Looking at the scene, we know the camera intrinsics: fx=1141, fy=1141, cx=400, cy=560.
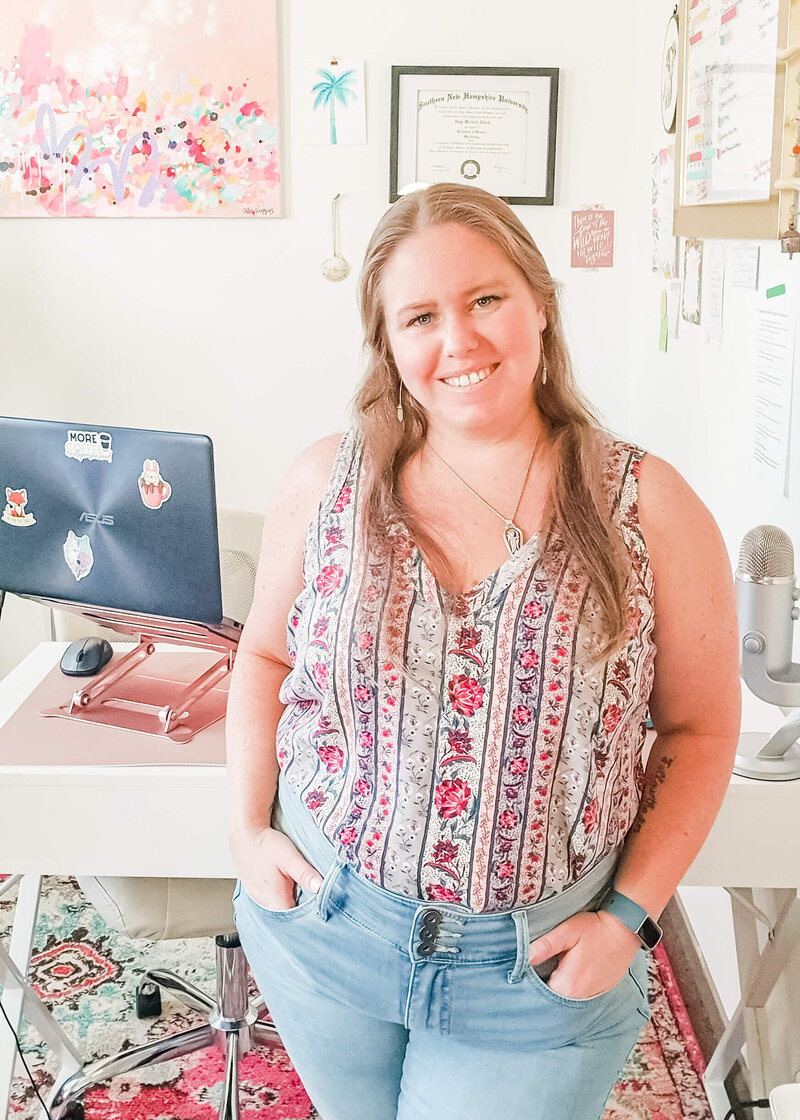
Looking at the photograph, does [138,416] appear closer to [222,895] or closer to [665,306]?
[665,306]

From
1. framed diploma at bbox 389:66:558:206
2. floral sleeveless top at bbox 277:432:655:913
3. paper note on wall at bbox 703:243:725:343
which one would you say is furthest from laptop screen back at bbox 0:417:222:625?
framed diploma at bbox 389:66:558:206

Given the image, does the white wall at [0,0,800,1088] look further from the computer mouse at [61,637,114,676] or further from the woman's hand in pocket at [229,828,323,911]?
the woman's hand in pocket at [229,828,323,911]

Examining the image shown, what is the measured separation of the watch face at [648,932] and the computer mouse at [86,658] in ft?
3.38

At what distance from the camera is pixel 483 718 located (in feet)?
3.51

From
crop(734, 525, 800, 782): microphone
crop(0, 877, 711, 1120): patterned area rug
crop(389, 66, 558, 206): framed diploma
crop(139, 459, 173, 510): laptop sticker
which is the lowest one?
crop(0, 877, 711, 1120): patterned area rug

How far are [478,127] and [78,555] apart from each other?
1874mm

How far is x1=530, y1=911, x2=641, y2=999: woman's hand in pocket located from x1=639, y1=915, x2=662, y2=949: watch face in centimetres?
3

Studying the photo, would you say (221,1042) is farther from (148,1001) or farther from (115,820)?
(115,820)

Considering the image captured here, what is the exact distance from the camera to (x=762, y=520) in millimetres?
1790

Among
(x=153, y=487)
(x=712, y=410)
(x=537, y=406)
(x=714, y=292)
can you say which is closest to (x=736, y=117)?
(x=714, y=292)

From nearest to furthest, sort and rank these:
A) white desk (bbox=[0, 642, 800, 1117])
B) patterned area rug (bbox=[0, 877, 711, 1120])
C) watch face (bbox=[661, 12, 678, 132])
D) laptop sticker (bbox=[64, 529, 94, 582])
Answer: white desk (bbox=[0, 642, 800, 1117]) → laptop sticker (bbox=[64, 529, 94, 582]) → patterned area rug (bbox=[0, 877, 711, 1120]) → watch face (bbox=[661, 12, 678, 132])

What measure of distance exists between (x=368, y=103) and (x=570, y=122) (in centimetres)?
53

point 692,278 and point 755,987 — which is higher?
point 692,278

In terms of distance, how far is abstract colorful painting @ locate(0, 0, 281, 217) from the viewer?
293 cm
